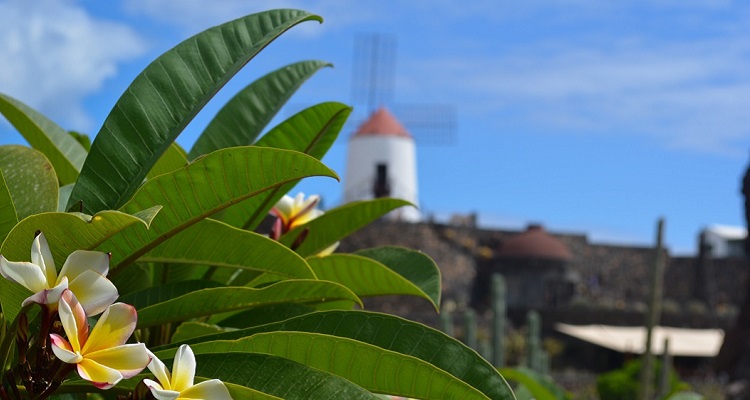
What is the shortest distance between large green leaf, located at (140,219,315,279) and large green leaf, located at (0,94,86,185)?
0.44 m

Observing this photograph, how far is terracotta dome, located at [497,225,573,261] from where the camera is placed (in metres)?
27.5

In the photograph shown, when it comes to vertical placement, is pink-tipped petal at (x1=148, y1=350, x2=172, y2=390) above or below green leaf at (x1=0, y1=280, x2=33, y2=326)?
below

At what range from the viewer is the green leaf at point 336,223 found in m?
1.84

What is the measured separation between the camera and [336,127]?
70.1 inches

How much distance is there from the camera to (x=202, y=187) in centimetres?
129

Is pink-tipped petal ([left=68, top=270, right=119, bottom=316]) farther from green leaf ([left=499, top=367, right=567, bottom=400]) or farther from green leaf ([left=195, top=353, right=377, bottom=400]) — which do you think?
green leaf ([left=499, top=367, right=567, bottom=400])

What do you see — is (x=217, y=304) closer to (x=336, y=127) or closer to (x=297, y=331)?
(x=297, y=331)

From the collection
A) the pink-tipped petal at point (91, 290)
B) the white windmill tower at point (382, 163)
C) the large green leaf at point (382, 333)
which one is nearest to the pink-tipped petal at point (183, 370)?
the pink-tipped petal at point (91, 290)

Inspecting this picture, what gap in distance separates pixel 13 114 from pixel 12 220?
0.58m

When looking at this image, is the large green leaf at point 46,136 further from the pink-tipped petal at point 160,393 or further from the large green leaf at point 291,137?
the pink-tipped petal at point 160,393

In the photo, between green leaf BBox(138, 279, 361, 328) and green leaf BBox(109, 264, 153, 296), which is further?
green leaf BBox(109, 264, 153, 296)

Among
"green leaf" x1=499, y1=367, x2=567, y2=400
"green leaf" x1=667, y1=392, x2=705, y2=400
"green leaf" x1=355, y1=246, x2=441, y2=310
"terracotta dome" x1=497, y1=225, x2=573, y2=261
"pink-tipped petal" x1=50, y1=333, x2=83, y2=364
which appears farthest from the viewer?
"terracotta dome" x1=497, y1=225, x2=573, y2=261

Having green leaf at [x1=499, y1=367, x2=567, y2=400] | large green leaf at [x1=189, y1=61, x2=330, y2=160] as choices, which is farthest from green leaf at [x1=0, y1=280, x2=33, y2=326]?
green leaf at [x1=499, y1=367, x2=567, y2=400]

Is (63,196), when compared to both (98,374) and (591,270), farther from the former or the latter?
(591,270)
